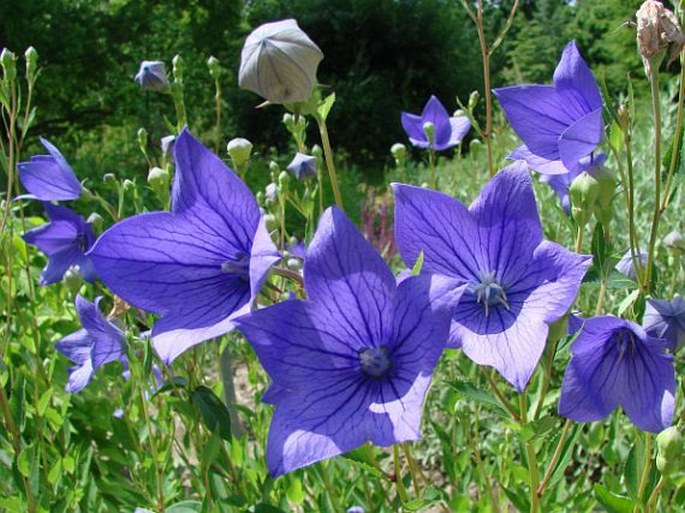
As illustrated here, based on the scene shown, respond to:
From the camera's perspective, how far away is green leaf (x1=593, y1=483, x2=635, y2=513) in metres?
1.09

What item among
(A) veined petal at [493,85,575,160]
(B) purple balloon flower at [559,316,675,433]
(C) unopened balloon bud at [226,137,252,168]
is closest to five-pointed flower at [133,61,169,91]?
(C) unopened balloon bud at [226,137,252,168]

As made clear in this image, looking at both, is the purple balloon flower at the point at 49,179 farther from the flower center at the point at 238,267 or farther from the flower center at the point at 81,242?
the flower center at the point at 238,267

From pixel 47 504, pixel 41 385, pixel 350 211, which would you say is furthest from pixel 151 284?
pixel 350 211

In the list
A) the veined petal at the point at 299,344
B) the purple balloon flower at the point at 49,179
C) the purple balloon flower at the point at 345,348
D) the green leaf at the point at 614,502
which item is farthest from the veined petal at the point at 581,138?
the purple balloon flower at the point at 49,179

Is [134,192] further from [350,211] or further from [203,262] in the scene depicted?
[350,211]

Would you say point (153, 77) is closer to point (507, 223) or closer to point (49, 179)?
point (49, 179)

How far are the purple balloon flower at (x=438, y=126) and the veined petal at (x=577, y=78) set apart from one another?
5.57ft

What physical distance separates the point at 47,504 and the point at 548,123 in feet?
4.21

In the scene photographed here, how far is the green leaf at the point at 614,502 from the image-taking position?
1.09m

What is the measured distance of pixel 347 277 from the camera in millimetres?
856

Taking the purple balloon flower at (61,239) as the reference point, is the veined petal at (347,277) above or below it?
above

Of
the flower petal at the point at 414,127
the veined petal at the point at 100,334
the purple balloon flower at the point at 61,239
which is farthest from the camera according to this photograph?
the flower petal at the point at 414,127

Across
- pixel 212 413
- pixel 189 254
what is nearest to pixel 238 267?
pixel 189 254

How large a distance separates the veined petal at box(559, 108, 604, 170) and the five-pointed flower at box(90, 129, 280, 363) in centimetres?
41
